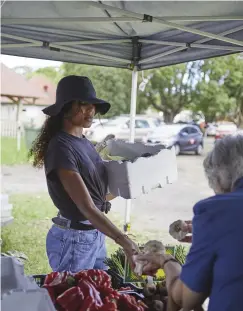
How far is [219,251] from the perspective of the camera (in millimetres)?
1265

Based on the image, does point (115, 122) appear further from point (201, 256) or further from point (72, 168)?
point (201, 256)

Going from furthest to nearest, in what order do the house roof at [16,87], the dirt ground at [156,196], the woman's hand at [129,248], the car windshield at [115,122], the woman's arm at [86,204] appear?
the house roof at [16,87]
the car windshield at [115,122]
the dirt ground at [156,196]
the woman's arm at [86,204]
the woman's hand at [129,248]

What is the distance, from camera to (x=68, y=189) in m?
1.95

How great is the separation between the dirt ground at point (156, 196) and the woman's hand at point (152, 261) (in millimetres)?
4820

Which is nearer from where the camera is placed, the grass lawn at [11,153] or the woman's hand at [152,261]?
the woman's hand at [152,261]

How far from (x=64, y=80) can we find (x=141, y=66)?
1994 mm

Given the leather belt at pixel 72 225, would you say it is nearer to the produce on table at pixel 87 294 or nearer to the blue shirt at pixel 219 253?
the produce on table at pixel 87 294

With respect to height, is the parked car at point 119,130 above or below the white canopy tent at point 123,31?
below

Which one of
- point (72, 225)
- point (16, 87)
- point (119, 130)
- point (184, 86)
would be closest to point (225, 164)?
point (72, 225)

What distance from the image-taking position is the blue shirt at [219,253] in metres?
1.26

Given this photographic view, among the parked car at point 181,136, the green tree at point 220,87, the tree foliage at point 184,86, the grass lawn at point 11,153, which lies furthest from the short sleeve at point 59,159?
the green tree at point 220,87

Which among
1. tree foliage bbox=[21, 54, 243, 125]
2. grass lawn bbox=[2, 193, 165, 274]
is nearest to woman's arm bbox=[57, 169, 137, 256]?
grass lawn bbox=[2, 193, 165, 274]

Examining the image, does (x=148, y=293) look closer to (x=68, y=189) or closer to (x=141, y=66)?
(x=68, y=189)

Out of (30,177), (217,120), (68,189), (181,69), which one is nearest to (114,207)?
(30,177)
